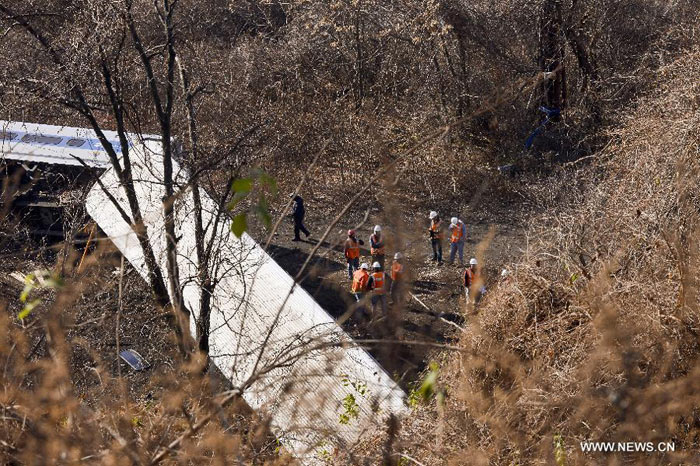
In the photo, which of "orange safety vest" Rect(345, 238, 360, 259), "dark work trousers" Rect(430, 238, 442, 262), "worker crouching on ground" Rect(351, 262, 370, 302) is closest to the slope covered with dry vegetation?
"dark work trousers" Rect(430, 238, 442, 262)

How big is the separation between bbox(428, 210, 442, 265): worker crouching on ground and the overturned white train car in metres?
3.16

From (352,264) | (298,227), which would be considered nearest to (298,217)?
(298,227)

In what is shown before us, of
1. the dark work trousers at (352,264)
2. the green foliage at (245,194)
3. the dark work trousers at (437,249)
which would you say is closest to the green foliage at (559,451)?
the green foliage at (245,194)

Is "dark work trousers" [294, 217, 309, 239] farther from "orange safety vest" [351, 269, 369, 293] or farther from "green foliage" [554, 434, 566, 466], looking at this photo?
"green foliage" [554, 434, 566, 466]

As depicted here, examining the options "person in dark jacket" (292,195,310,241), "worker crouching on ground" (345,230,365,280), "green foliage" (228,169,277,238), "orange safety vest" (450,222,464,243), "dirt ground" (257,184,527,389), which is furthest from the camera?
"person in dark jacket" (292,195,310,241)

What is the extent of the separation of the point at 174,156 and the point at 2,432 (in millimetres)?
6396

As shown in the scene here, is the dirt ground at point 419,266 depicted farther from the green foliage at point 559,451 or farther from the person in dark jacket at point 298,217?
the green foliage at point 559,451

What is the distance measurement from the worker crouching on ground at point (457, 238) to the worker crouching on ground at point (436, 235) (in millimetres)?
219

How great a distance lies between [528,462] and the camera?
6406 mm

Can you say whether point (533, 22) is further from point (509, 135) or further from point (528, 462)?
point (528, 462)

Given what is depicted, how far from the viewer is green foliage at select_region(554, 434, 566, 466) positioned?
6.22 m

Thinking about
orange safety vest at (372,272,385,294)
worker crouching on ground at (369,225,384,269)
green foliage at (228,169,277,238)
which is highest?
green foliage at (228,169,277,238)

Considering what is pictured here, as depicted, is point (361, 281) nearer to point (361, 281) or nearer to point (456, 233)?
point (361, 281)

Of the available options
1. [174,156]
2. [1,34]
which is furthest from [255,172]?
[174,156]
